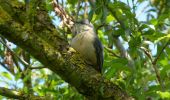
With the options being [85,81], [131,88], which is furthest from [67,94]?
[85,81]

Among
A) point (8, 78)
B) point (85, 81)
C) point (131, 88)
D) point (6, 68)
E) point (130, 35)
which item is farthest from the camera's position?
point (6, 68)

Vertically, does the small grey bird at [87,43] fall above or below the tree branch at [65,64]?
above

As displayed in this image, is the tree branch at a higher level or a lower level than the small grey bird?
lower

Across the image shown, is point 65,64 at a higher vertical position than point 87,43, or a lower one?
lower

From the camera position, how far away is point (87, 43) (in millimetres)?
5070

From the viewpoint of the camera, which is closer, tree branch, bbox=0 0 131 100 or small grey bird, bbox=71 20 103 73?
tree branch, bbox=0 0 131 100

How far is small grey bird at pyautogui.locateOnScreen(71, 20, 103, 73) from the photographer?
490cm

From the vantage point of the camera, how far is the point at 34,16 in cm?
355

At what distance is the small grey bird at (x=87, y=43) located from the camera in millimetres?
4898

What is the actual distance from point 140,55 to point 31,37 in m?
1.20

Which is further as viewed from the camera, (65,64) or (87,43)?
(87,43)

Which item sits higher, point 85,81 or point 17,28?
point 17,28

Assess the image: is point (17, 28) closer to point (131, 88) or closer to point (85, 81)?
point (85, 81)

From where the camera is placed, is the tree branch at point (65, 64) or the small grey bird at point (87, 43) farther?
the small grey bird at point (87, 43)
